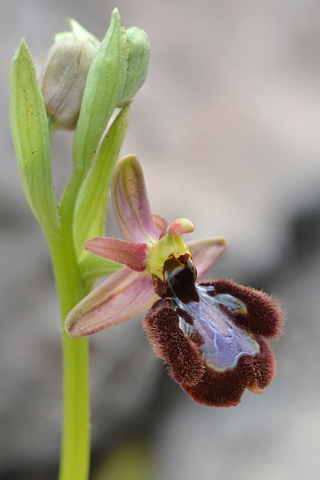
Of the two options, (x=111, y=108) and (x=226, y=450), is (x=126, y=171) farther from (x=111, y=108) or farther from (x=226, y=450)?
(x=226, y=450)

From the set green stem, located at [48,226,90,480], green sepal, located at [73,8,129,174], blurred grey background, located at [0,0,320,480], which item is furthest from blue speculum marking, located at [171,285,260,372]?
blurred grey background, located at [0,0,320,480]

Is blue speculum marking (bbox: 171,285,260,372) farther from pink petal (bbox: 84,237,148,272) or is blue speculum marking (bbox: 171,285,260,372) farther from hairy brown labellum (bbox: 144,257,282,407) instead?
pink petal (bbox: 84,237,148,272)

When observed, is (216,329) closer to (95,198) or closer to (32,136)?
(95,198)

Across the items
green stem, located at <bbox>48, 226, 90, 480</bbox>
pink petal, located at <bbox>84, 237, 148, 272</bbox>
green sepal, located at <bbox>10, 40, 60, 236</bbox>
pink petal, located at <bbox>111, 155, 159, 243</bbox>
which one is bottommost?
green stem, located at <bbox>48, 226, 90, 480</bbox>

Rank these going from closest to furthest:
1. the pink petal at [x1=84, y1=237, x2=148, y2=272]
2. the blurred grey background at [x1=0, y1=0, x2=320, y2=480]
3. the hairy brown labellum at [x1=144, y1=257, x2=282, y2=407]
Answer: the hairy brown labellum at [x1=144, y1=257, x2=282, y2=407]
the pink petal at [x1=84, y1=237, x2=148, y2=272]
the blurred grey background at [x1=0, y1=0, x2=320, y2=480]

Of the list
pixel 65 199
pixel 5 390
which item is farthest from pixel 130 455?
pixel 65 199

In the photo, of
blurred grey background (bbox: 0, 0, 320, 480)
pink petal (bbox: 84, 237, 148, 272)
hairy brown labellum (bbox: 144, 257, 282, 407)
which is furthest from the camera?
blurred grey background (bbox: 0, 0, 320, 480)

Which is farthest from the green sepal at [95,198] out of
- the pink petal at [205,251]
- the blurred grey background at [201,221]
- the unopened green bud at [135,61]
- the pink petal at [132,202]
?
the blurred grey background at [201,221]

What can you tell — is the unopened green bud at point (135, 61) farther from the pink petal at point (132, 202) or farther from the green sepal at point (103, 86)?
Answer: the pink petal at point (132, 202)
